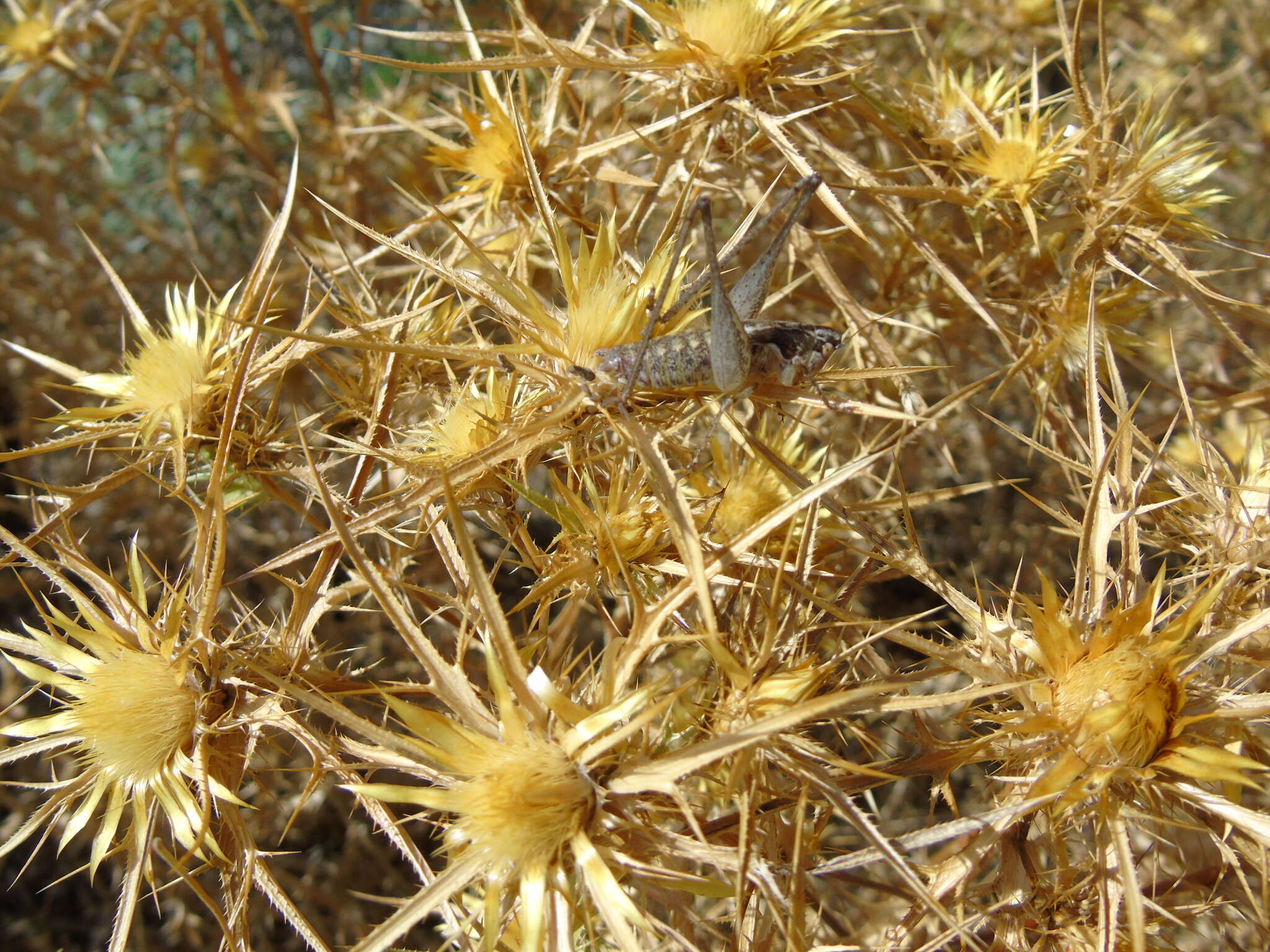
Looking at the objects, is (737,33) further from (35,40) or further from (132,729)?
(35,40)

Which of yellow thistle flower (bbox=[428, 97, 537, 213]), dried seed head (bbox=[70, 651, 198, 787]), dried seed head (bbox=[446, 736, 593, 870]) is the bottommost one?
dried seed head (bbox=[446, 736, 593, 870])

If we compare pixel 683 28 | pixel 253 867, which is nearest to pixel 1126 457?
pixel 683 28

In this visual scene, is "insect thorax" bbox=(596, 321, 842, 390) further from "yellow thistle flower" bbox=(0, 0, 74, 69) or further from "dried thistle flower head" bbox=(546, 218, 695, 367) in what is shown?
"yellow thistle flower" bbox=(0, 0, 74, 69)

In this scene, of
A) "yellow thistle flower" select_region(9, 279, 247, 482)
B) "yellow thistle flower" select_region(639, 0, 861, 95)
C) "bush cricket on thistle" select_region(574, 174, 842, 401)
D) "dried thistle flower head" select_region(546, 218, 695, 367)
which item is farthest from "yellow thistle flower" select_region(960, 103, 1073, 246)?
"yellow thistle flower" select_region(9, 279, 247, 482)

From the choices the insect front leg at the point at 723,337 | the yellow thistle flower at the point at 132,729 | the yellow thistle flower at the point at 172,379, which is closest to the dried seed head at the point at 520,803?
the yellow thistle flower at the point at 132,729

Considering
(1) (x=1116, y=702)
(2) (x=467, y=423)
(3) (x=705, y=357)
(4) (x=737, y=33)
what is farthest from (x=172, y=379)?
(1) (x=1116, y=702)

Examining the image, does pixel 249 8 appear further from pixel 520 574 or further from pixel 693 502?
pixel 693 502
